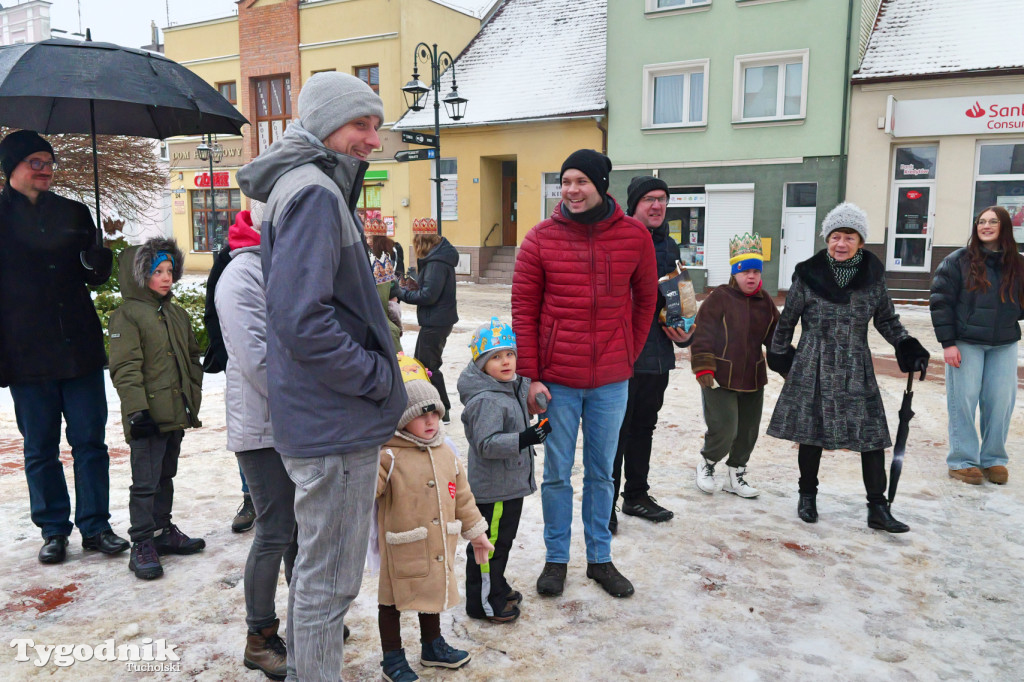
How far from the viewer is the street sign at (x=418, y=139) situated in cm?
1418

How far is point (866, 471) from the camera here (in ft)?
15.3

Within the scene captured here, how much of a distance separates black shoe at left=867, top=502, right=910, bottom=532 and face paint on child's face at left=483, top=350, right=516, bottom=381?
2672mm

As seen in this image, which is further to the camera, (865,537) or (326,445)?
(865,537)

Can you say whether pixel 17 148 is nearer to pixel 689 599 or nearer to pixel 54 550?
pixel 54 550

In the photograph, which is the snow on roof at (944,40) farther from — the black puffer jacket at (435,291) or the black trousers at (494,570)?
the black trousers at (494,570)

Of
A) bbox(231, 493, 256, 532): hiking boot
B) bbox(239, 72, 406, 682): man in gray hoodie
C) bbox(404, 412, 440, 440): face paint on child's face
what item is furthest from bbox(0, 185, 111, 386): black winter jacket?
bbox(404, 412, 440, 440): face paint on child's face

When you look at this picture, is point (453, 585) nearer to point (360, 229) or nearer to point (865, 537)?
point (360, 229)

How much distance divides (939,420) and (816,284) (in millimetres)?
3581

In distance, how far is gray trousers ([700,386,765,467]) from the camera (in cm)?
500

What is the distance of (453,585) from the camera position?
9.64ft

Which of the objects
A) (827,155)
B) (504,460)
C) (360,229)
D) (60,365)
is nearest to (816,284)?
(504,460)

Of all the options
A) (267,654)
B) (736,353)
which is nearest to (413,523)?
(267,654)

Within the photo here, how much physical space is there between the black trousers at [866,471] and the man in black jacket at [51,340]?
13.4ft

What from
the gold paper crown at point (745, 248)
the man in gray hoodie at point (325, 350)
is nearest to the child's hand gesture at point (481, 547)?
the man in gray hoodie at point (325, 350)
